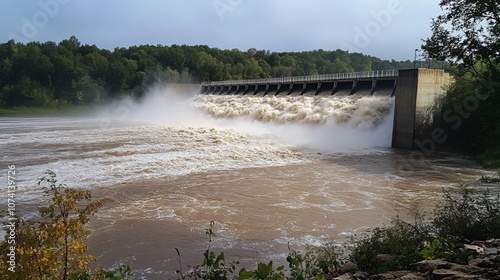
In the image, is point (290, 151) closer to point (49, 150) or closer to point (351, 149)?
point (351, 149)

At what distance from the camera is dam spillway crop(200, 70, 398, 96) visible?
26.4 m

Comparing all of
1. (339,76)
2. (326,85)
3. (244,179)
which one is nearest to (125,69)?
(326,85)

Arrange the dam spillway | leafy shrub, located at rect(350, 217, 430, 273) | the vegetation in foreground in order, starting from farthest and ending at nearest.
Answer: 1. the dam spillway
2. leafy shrub, located at rect(350, 217, 430, 273)
3. the vegetation in foreground

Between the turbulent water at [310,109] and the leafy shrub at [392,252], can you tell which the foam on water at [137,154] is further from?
the leafy shrub at [392,252]

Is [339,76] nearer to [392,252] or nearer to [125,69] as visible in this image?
[392,252]

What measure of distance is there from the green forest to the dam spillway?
89.2 ft

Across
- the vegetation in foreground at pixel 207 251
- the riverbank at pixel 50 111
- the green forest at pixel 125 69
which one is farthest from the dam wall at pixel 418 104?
the riverbank at pixel 50 111

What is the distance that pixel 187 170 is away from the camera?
16.3 m

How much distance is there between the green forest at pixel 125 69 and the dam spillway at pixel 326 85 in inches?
1070

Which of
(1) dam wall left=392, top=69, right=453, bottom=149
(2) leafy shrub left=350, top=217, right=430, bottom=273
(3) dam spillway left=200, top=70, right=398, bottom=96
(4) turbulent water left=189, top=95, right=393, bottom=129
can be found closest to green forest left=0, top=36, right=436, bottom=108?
(3) dam spillway left=200, top=70, right=398, bottom=96

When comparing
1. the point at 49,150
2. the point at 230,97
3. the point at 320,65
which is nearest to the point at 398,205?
the point at 49,150

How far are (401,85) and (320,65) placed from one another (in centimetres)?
5577

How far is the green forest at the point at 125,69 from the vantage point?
69.2 meters

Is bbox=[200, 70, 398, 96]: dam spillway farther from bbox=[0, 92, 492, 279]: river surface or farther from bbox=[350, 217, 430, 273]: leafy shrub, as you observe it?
bbox=[350, 217, 430, 273]: leafy shrub
